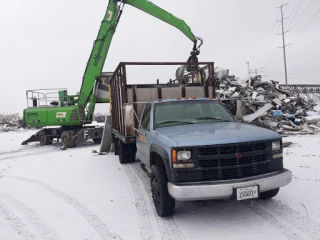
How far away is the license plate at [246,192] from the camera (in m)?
3.76

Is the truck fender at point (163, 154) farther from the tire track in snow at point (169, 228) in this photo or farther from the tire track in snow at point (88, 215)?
the tire track in snow at point (88, 215)

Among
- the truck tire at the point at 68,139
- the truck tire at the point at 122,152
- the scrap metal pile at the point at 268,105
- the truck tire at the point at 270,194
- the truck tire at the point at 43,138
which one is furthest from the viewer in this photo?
the truck tire at the point at 43,138

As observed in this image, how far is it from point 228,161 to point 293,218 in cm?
143

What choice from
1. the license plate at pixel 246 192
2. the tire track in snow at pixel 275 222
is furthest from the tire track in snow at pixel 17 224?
the tire track in snow at pixel 275 222

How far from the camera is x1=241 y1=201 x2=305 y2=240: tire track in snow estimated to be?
3.71 meters

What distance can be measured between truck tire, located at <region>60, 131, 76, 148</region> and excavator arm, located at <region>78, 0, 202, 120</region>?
1.23 m

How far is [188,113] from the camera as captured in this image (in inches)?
216

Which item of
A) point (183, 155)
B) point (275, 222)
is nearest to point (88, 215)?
point (183, 155)

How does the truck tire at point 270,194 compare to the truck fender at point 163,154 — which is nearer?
the truck fender at point 163,154

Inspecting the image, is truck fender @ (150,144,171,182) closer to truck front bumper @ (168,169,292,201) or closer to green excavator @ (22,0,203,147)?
truck front bumper @ (168,169,292,201)

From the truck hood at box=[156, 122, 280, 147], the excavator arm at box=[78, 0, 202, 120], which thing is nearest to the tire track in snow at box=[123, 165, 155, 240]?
the truck hood at box=[156, 122, 280, 147]

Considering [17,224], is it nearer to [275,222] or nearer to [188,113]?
[188,113]

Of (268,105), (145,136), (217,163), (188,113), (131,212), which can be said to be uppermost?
(188,113)

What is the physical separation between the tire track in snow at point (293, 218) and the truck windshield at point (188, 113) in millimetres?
1706
